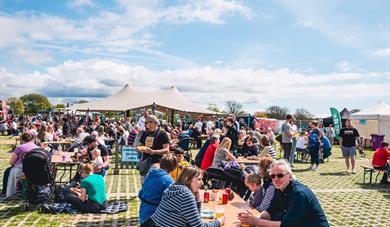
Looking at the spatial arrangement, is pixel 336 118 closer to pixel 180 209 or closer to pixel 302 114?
pixel 180 209

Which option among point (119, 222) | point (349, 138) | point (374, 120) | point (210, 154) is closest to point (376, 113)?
point (374, 120)

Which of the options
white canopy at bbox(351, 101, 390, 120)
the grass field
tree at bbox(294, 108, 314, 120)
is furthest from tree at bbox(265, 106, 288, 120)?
the grass field

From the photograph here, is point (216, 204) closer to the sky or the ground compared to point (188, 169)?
closer to the ground

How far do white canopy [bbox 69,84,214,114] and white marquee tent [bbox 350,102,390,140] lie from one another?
932 centimetres

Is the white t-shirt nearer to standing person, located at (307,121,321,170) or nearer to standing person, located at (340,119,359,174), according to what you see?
standing person, located at (307,121,321,170)

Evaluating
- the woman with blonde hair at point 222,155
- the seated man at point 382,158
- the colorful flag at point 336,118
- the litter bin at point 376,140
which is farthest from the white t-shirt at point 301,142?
the woman with blonde hair at point 222,155

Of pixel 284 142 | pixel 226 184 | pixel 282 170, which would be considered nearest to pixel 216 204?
pixel 282 170

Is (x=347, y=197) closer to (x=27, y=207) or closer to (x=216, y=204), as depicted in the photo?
(x=216, y=204)

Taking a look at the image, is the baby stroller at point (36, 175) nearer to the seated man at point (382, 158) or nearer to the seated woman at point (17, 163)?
A: the seated woman at point (17, 163)

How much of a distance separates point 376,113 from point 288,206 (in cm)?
2005

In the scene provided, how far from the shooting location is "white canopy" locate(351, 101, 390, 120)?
1948 cm

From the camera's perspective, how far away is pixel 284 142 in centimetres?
1170

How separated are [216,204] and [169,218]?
42.6 inches

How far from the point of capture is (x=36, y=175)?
611 cm
